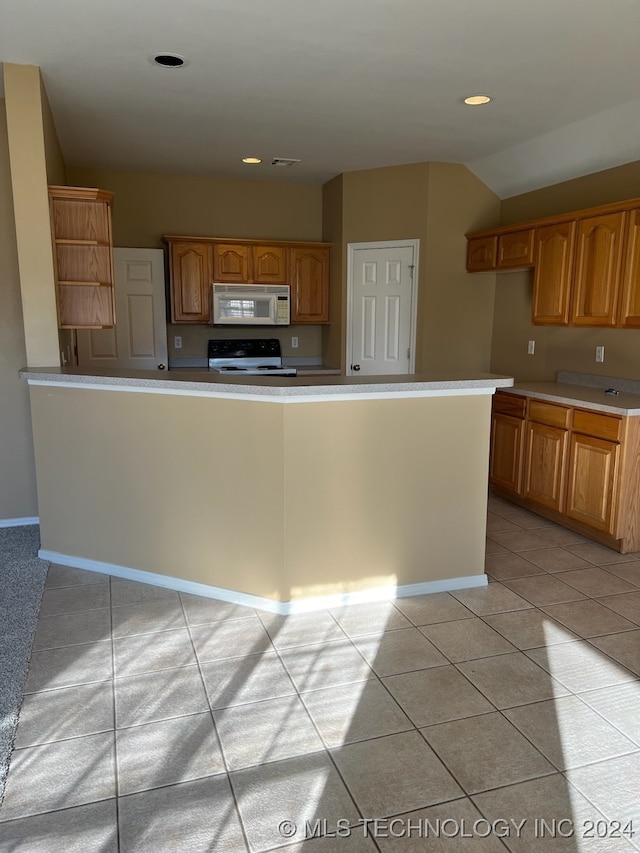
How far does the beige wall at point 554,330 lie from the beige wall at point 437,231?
17cm

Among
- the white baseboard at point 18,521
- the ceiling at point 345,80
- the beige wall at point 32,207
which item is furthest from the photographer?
the white baseboard at point 18,521

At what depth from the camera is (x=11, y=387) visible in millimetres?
4027

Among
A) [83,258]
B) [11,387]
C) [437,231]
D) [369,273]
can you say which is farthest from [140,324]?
[437,231]

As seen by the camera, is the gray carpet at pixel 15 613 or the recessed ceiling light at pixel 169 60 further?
the recessed ceiling light at pixel 169 60

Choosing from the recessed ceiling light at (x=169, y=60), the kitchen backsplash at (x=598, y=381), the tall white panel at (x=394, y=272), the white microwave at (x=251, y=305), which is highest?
the recessed ceiling light at (x=169, y=60)

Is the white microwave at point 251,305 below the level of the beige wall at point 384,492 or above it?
above

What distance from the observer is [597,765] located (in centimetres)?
195

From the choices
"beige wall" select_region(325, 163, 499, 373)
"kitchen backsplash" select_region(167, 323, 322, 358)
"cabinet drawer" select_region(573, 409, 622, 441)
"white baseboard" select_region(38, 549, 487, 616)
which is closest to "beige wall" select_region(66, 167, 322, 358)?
"kitchen backsplash" select_region(167, 323, 322, 358)

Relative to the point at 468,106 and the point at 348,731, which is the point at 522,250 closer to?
the point at 468,106

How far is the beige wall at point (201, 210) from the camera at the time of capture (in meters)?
5.55

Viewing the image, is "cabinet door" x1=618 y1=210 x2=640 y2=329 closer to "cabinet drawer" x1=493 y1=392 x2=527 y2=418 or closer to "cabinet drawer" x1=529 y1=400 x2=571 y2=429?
"cabinet drawer" x1=529 y1=400 x2=571 y2=429

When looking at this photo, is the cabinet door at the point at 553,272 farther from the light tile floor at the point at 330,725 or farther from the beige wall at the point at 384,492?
the light tile floor at the point at 330,725

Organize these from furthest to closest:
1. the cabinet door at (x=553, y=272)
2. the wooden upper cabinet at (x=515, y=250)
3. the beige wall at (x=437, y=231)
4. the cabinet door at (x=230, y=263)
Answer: the cabinet door at (x=230, y=263) < the beige wall at (x=437, y=231) < the wooden upper cabinet at (x=515, y=250) < the cabinet door at (x=553, y=272)

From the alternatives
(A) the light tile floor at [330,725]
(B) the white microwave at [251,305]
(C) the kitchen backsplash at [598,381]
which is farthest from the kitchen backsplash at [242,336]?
(A) the light tile floor at [330,725]
